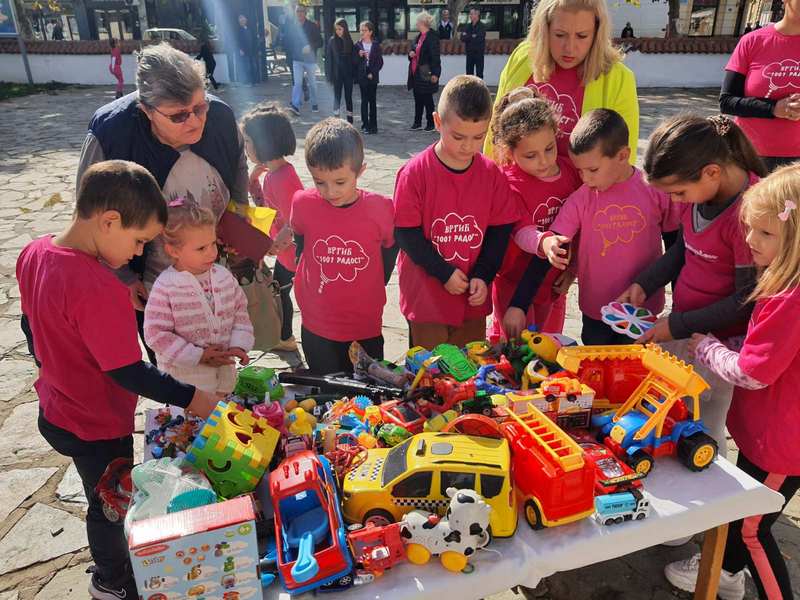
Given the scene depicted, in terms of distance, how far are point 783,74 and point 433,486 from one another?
3374 mm

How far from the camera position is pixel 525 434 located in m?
1.74

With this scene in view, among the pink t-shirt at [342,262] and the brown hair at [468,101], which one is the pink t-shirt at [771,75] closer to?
the brown hair at [468,101]

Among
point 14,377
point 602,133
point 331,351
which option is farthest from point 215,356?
point 14,377

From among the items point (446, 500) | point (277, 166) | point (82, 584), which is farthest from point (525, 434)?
point (277, 166)

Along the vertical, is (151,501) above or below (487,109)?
below

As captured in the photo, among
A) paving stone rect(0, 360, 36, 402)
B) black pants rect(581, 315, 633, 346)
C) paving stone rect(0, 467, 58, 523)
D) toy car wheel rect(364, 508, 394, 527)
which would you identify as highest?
toy car wheel rect(364, 508, 394, 527)

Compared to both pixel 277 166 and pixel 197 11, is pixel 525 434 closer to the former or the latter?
pixel 277 166

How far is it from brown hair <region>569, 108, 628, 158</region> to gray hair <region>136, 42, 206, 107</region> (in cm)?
153

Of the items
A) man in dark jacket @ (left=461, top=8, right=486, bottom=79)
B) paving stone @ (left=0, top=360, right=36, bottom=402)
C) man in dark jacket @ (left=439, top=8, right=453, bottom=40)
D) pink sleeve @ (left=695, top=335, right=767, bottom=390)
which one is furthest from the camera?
man in dark jacket @ (left=439, top=8, right=453, bottom=40)

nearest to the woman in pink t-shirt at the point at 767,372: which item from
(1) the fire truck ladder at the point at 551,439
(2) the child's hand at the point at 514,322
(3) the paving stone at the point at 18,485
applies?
(1) the fire truck ladder at the point at 551,439

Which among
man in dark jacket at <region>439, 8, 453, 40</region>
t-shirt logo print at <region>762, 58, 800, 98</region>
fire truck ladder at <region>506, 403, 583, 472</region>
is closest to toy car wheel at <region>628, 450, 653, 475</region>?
fire truck ladder at <region>506, 403, 583, 472</region>

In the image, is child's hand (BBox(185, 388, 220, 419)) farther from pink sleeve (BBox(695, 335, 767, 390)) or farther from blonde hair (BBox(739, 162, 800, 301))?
blonde hair (BBox(739, 162, 800, 301))

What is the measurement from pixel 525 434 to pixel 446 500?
31cm

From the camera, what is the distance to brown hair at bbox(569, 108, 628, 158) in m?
2.46
